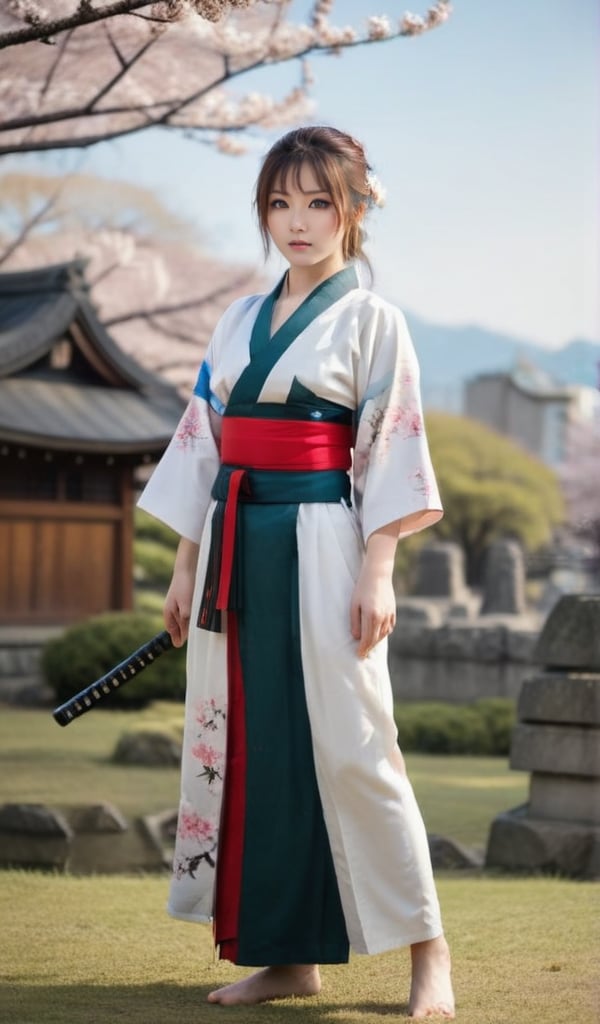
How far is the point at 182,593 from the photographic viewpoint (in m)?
3.36

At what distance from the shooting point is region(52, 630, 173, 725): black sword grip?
330cm

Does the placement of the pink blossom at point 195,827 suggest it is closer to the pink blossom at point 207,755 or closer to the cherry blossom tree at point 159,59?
the pink blossom at point 207,755

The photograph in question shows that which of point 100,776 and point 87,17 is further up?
point 87,17

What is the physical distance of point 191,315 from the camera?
23.5m

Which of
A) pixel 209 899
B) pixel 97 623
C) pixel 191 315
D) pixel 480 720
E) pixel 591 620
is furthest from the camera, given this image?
pixel 191 315

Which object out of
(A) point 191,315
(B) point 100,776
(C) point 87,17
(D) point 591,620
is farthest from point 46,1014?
(A) point 191,315

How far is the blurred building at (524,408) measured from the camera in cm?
5844

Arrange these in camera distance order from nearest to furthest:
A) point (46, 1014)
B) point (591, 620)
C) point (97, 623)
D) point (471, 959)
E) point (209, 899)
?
point (46, 1014) < point (209, 899) < point (471, 959) < point (591, 620) < point (97, 623)

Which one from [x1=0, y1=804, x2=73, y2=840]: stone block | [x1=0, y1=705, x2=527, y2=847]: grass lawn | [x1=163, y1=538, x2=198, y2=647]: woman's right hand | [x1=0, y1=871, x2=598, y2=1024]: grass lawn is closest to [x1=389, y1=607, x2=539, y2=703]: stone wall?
[x1=0, y1=705, x2=527, y2=847]: grass lawn

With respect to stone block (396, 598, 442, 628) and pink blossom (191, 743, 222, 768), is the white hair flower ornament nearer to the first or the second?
pink blossom (191, 743, 222, 768)

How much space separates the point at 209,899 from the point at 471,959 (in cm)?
82

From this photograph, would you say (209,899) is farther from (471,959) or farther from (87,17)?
(87,17)

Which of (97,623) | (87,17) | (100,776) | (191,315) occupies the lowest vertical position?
(100,776)

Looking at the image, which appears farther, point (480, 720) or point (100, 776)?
point (480, 720)
